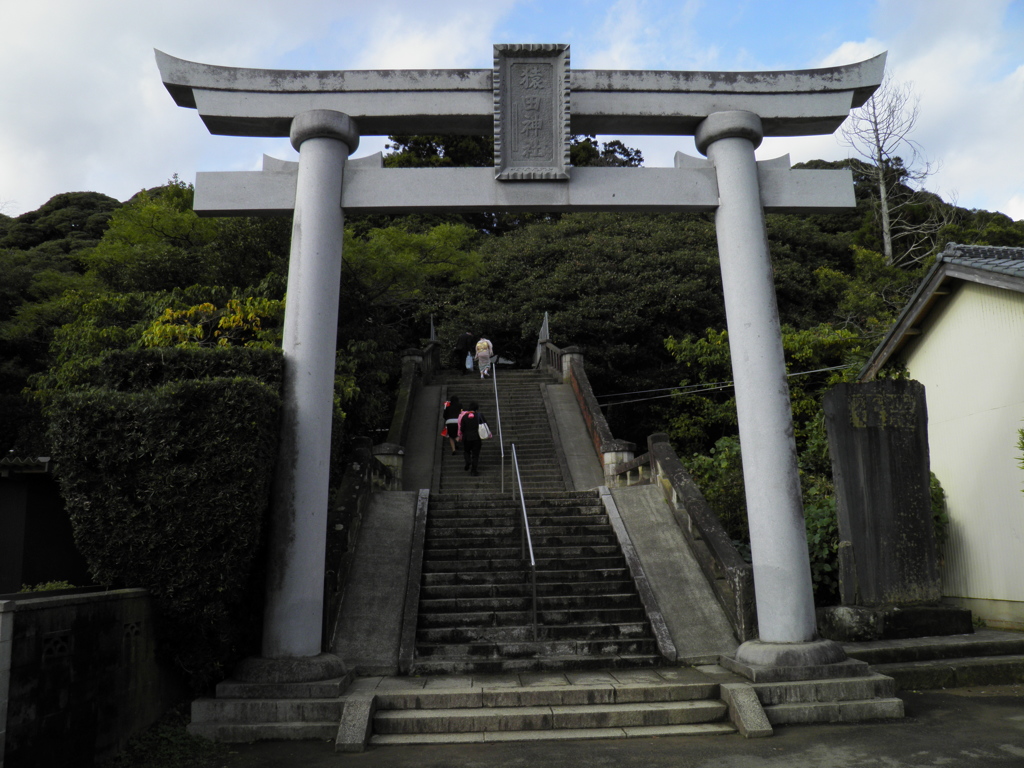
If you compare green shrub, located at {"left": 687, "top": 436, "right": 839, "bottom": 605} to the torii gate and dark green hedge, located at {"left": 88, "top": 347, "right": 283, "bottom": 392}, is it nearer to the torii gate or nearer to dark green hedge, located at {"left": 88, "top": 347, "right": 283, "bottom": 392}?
the torii gate

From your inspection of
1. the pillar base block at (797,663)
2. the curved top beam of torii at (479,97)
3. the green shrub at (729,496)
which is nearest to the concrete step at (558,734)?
the pillar base block at (797,663)

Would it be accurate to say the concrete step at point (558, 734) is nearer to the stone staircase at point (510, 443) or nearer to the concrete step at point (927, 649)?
the concrete step at point (927, 649)

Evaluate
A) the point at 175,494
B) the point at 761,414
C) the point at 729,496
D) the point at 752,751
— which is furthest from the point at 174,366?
the point at 729,496

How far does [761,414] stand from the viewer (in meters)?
7.25

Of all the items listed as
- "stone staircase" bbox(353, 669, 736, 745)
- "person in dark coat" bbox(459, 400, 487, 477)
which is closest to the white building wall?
"stone staircase" bbox(353, 669, 736, 745)

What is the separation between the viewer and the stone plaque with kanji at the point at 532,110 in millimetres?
7680

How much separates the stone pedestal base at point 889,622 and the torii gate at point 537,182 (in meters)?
1.09

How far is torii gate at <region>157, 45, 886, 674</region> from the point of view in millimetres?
7023

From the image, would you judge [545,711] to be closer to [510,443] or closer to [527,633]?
[527,633]

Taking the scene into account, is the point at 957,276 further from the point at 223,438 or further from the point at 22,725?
the point at 22,725

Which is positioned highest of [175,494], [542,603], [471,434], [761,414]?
[471,434]

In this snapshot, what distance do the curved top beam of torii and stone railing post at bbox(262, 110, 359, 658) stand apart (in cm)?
33

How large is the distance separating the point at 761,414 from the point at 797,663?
2.30m

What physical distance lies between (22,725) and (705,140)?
769cm
